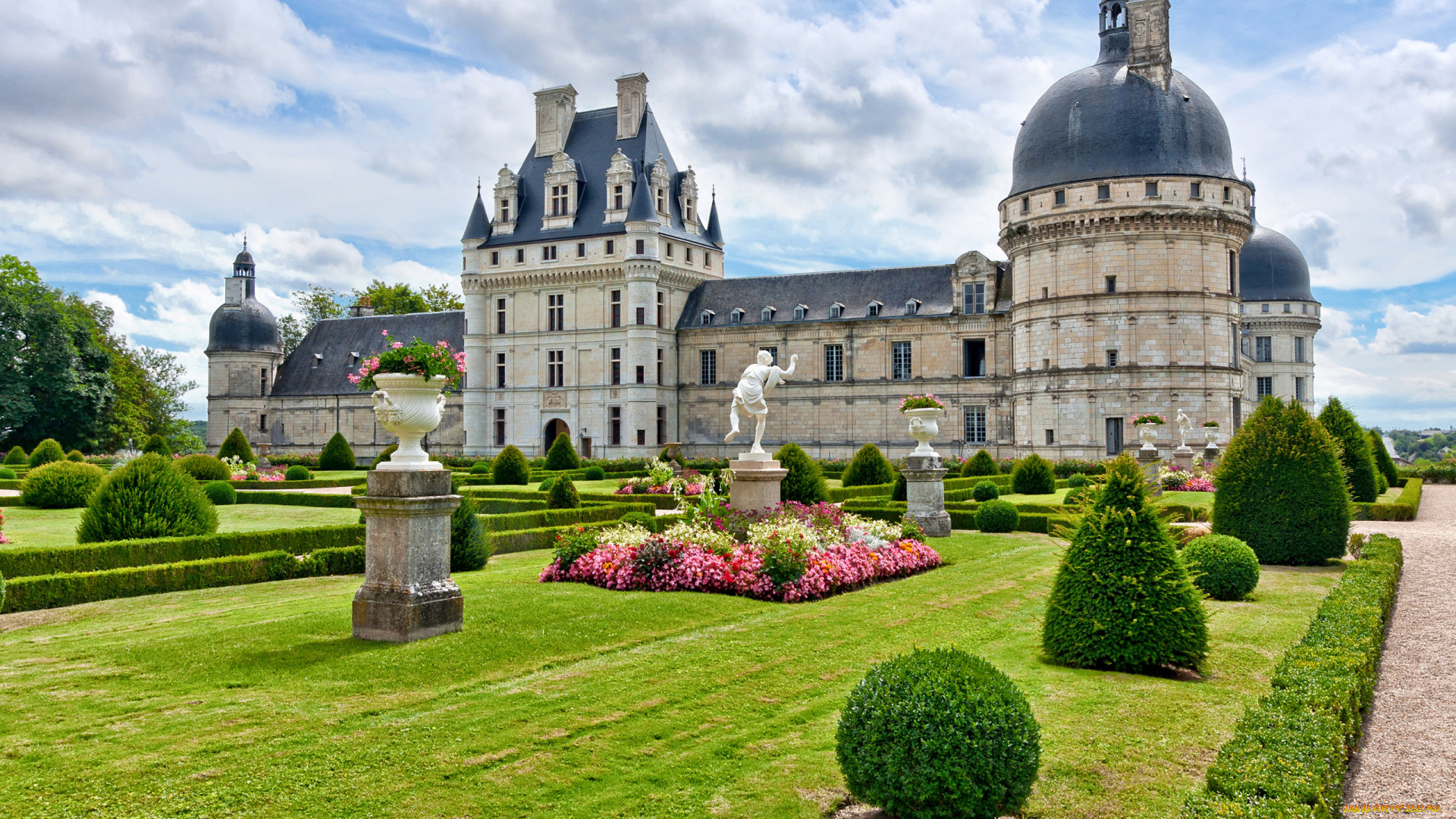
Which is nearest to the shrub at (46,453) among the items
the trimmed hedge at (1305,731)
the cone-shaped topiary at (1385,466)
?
the trimmed hedge at (1305,731)

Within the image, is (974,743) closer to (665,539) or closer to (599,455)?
(665,539)

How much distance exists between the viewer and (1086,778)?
6168 millimetres

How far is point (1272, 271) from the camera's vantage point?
66.1m

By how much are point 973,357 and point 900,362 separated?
3593mm

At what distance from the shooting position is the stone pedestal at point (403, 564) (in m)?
9.08

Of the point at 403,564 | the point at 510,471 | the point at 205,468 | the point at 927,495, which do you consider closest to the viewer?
the point at 403,564

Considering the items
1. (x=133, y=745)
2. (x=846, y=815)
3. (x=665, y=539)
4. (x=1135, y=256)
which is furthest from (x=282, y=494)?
(x=1135, y=256)

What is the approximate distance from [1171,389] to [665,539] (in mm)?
33290

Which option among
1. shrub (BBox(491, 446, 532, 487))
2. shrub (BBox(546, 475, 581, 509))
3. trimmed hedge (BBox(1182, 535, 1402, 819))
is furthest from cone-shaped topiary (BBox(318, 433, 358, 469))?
trimmed hedge (BBox(1182, 535, 1402, 819))

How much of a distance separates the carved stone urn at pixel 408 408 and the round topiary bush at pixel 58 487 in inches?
719

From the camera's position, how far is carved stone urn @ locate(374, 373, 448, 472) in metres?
9.51

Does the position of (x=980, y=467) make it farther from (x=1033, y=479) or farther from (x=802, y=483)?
(x=802, y=483)

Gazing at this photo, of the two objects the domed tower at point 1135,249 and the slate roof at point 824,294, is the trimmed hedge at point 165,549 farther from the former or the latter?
the slate roof at point 824,294

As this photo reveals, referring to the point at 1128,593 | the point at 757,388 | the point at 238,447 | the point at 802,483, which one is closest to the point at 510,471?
the point at 238,447
